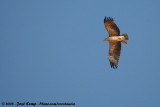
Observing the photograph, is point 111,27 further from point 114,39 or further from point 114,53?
point 114,53

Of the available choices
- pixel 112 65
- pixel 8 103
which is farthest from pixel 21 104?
pixel 112 65

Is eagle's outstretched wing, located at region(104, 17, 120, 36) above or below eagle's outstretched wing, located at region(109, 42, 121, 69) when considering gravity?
above

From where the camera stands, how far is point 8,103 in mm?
12938

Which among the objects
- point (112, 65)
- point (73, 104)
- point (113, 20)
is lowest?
point (73, 104)

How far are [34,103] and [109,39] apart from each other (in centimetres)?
503

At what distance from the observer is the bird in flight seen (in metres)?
14.4

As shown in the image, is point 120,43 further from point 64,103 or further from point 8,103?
point 8,103

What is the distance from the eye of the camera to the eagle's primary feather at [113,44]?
1438 cm

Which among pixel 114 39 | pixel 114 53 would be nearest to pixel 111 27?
pixel 114 39

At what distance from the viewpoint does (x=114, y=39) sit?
14.8m

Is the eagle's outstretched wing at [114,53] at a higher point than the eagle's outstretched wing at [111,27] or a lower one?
lower

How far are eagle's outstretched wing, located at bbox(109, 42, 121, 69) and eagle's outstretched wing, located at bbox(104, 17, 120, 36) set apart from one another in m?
0.65

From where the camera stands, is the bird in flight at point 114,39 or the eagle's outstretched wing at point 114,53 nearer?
the bird in flight at point 114,39

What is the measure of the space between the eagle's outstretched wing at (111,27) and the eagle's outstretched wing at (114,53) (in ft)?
2.14
